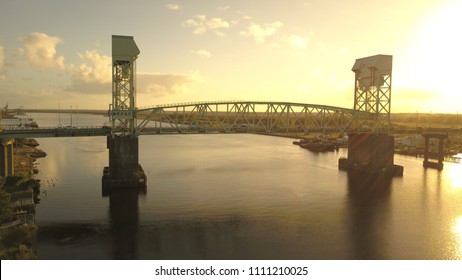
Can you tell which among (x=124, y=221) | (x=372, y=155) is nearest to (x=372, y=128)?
(x=372, y=155)

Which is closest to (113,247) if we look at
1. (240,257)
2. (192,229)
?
(192,229)

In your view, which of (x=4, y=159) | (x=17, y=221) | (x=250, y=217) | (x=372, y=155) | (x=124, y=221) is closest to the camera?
(x=17, y=221)

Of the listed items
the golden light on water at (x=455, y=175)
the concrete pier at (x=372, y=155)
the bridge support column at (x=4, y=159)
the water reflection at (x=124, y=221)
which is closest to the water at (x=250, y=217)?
the water reflection at (x=124, y=221)

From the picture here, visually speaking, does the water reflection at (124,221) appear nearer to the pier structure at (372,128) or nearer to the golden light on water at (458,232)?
the golden light on water at (458,232)

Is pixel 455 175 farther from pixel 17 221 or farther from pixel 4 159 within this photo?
pixel 4 159

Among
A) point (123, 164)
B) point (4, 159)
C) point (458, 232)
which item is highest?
point (4, 159)

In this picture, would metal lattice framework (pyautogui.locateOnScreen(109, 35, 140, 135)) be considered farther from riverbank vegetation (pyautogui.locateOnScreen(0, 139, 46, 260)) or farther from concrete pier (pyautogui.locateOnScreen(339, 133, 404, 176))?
concrete pier (pyautogui.locateOnScreen(339, 133, 404, 176))
